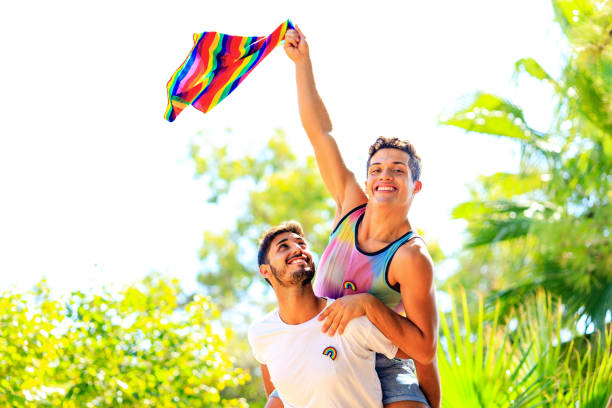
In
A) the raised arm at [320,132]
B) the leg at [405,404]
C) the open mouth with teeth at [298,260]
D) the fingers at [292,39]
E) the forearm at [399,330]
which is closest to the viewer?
the forearm at [399,330]

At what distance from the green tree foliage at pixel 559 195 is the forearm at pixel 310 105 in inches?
172

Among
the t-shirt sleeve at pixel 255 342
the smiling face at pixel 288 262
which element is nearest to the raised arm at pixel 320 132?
the smiling face at pixel 288 262

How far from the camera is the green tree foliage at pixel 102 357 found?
5.27 meters

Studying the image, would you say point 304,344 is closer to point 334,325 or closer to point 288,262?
point 334,325

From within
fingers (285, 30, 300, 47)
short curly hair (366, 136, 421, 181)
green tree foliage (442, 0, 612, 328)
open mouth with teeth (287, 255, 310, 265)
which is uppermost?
green tree foliage (442, 0, 612, 328)

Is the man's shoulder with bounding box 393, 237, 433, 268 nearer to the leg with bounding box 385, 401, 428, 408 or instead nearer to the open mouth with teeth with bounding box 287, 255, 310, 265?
the open mouth with teeth with bounding box 287, 255, 310, 265

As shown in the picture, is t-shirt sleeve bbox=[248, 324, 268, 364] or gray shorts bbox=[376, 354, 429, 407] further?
t-shirt sleeve bbox=[248, 324, 268, 364]

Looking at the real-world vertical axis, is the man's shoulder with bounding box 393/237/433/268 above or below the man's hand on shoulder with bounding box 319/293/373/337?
above

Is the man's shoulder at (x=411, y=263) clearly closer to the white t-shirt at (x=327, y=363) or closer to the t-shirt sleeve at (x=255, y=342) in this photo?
the white t-shirt at (x=327, y=363)

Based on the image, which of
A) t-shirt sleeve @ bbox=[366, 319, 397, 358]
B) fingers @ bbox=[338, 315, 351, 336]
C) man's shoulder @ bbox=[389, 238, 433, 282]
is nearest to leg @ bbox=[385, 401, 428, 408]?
t-shirt sleeve @ bbox=[366, 319, 397, 358]

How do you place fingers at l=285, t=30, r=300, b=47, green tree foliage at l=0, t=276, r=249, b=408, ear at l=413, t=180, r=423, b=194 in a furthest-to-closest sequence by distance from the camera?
green tree foliage at l=0, t=276, r=249, b=408 → fingers at l=285, t=30, r=300, b=47 → ear at l=413, t=180, r=423, b=194

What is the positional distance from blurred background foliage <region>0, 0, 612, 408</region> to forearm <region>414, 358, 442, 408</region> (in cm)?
79

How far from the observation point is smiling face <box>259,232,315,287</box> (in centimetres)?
281

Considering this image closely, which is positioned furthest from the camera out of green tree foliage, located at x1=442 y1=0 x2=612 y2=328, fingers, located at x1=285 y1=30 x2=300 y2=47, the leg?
green tree foliage, located at x1=442 y1=0 x2=612 y2=328
